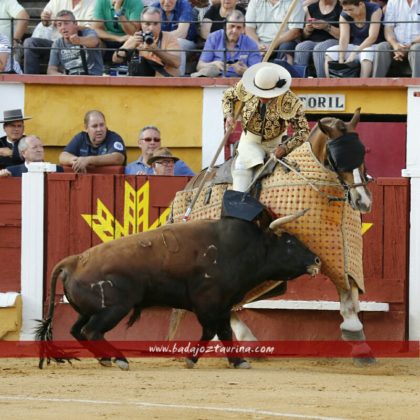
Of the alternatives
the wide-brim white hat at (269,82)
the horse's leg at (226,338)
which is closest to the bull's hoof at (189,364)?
the horse's leg at (226,338)

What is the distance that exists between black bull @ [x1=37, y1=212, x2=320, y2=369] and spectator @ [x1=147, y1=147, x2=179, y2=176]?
6.54ft

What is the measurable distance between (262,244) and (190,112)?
3.78 metres

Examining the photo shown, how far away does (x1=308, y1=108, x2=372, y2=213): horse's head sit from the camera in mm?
10430

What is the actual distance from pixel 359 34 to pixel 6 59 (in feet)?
10.6

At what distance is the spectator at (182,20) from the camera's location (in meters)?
14.4

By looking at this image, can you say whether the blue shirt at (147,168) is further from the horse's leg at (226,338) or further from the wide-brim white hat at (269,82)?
the horse's leg at (226,338)

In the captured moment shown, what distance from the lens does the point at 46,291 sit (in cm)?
1255

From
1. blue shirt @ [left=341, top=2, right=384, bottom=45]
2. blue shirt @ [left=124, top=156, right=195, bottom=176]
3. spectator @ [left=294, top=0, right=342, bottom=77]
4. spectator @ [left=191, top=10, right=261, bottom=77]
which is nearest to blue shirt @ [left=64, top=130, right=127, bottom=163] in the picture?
blue shirt @ [left=124, top=156, right=195, bottom=176]

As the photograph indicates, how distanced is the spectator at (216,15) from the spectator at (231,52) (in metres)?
0.30

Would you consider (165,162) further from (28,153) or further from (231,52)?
(231,52)

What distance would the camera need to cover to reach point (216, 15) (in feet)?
47.8

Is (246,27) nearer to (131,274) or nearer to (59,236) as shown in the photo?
(59,236)

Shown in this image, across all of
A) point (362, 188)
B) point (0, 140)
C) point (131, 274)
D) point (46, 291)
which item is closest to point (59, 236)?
point (46, 291)

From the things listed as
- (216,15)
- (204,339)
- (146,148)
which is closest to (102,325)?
(204,339)
